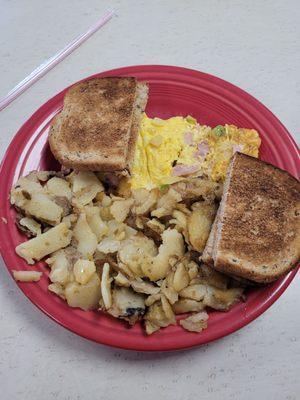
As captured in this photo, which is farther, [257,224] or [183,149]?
[183,149]

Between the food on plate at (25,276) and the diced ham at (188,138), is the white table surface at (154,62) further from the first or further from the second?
the diced ham at (188,138)

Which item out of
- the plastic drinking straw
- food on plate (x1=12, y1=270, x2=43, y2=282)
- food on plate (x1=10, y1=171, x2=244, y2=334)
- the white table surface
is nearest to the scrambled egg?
food on plate (x1=10, y1=171, x2=244, y2=334)

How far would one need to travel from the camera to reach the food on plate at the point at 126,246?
1.39 meters

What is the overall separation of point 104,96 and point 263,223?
2.38 ft

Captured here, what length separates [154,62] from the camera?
7.04ft

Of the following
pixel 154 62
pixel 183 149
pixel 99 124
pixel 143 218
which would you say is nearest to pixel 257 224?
pixel 143 218

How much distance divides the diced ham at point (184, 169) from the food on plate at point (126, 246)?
0.45 ft

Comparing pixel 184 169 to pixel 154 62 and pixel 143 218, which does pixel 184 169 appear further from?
pixel 154 62

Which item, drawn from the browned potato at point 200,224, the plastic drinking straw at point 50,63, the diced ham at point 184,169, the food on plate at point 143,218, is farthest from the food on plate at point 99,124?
the plastic drinking straw at point 50,63

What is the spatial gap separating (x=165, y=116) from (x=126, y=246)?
0.64 metres

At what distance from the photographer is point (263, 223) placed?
1.42m

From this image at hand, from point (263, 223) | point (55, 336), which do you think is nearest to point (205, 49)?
point (263, 223)

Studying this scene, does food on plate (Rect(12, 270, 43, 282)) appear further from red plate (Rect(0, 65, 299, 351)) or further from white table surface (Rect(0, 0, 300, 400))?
white table surface (Rect(0, 0, 300, 400))

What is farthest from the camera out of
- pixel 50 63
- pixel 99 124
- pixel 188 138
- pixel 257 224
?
pixel 50 63
